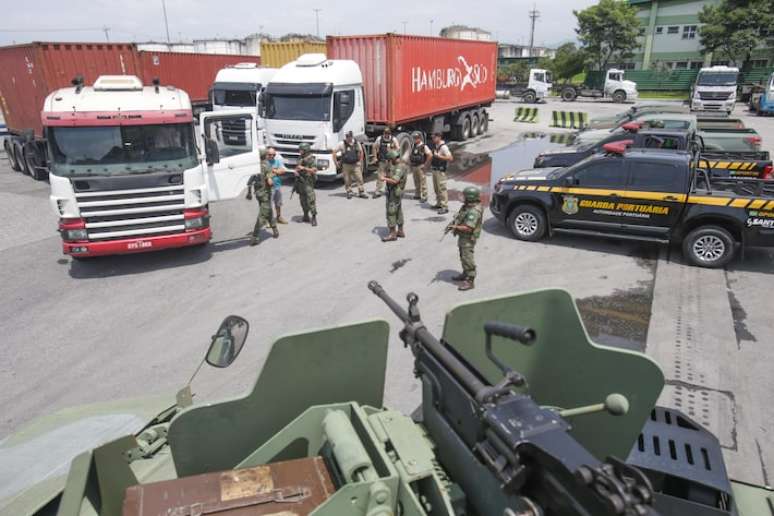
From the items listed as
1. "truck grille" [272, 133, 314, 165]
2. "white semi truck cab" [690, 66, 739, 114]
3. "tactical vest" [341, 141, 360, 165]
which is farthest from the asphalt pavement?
"white semi truck cab" [690, 66, 739, 114]

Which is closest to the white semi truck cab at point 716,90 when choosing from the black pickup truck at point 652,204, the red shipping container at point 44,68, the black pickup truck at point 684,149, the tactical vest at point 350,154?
the black pickup truck at point 684,149

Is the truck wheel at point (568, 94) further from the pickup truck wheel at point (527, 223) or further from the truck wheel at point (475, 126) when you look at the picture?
the pickup truck wheel at point (527, 223)

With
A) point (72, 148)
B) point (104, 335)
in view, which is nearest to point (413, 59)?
point (72, 148)

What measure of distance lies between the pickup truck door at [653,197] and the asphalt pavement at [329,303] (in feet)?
2.02

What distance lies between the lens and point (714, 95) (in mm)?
28844

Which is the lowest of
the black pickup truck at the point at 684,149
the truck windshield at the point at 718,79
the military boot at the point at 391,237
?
the military boot at the point at 391,237

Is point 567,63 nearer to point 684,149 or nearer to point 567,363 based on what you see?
point 684,149

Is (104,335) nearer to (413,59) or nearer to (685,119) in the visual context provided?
(413,59)

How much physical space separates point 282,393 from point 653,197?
7624 millimetres

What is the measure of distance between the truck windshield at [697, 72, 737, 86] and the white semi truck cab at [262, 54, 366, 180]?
81.6 ft

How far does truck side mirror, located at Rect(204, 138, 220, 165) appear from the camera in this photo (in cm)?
835

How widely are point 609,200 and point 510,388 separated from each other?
7.49 m

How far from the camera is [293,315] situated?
6.76 metres

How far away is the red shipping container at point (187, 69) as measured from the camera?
21.0 meters
